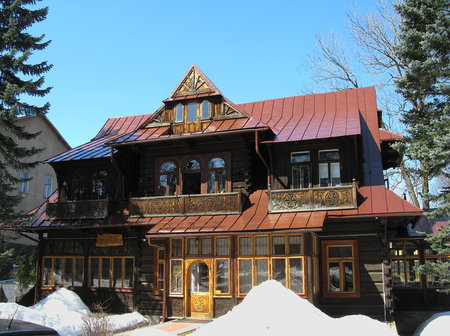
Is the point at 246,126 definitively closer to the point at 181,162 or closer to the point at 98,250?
the point at 181,162

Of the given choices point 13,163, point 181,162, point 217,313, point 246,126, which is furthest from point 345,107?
point 13,163

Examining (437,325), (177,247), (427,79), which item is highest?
(427,79)

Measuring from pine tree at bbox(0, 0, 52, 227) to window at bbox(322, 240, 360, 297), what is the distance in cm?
1158

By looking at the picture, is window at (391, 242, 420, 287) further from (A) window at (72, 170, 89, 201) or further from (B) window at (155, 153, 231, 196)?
(A) window at (72, 170, 89, 201)

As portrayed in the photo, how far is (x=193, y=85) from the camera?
62.3 ft

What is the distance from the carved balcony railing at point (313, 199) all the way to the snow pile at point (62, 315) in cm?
646

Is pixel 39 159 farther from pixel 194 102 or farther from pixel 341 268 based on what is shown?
pixel 341 268

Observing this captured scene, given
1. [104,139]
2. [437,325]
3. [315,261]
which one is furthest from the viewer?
[104,139]

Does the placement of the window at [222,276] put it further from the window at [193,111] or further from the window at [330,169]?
the window at [193,111]

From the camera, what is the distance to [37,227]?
18.8 metres

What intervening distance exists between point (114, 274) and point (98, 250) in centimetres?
133

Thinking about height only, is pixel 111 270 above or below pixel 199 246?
below

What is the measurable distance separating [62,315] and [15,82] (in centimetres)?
907

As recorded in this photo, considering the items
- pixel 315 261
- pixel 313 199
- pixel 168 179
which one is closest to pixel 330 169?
pixel 313 199
